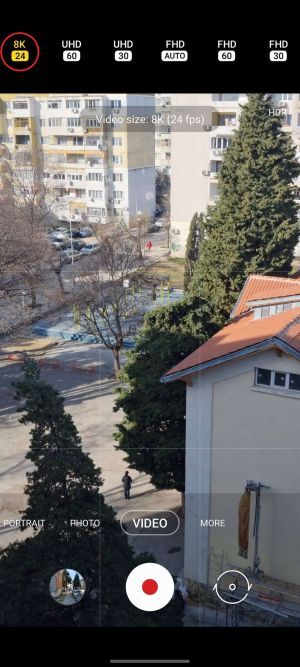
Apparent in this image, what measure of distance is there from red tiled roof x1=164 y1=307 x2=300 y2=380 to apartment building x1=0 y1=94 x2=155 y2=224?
1.80 ft

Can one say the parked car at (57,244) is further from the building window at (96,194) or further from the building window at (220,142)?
the building window at (220,142)

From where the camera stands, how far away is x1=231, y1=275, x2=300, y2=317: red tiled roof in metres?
2.49

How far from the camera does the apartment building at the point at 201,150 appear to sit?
1.48 m

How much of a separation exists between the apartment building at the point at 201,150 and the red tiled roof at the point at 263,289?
1.41 feet

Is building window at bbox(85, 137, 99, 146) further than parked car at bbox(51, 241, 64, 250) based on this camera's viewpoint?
No

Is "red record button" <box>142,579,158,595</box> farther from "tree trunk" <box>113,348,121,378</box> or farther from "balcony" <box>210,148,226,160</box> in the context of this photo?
"tree trunk" <box>113,348,121,378</box>

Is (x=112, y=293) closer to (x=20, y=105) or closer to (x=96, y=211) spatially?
(x=96, y=211)

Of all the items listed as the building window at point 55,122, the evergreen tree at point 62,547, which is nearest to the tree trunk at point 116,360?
the evergreen tree at point 62,547

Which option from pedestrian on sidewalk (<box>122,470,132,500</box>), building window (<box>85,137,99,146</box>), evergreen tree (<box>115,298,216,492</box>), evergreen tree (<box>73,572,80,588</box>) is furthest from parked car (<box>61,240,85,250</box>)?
evergreen tree (<box>73,572,80,588</box>)
